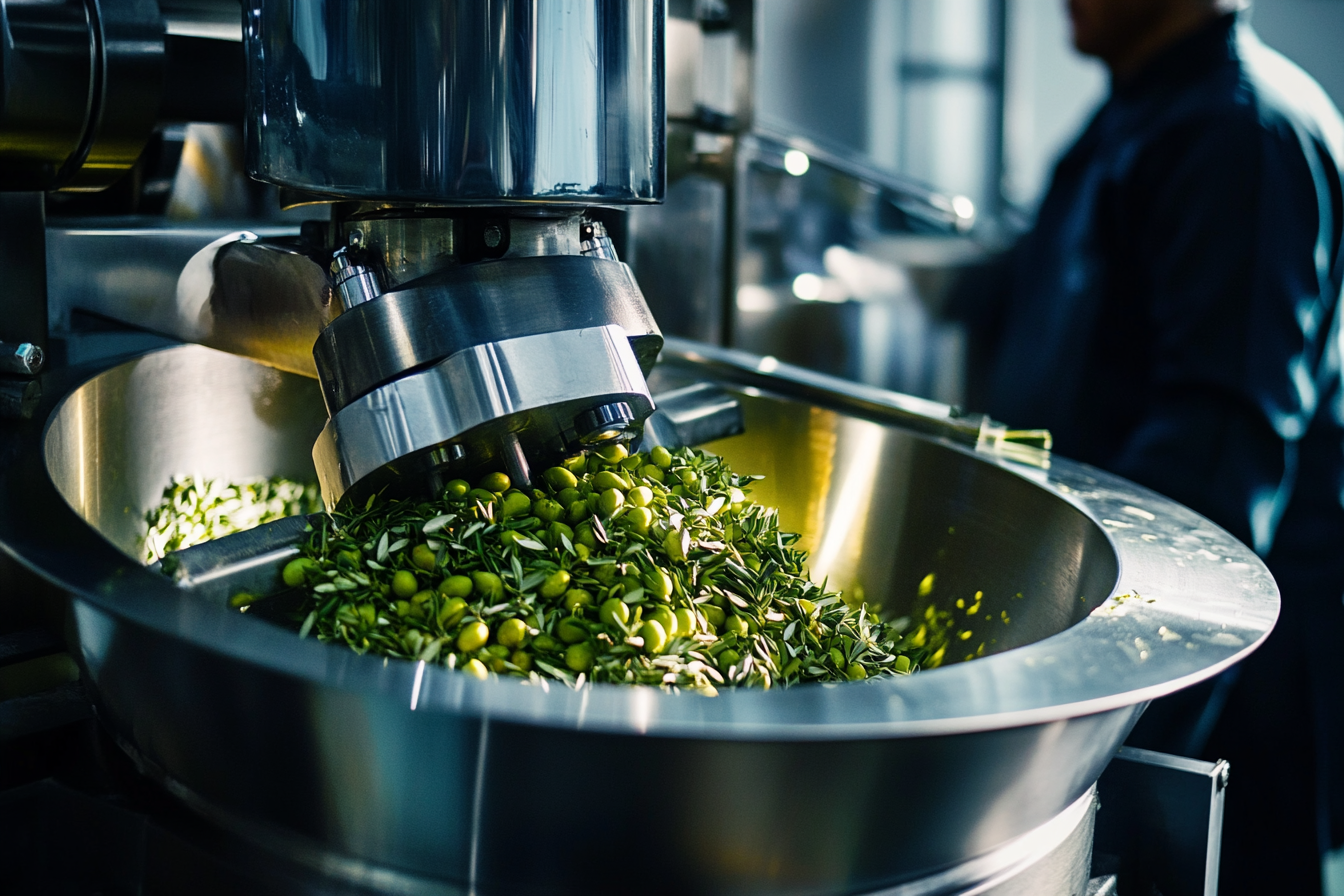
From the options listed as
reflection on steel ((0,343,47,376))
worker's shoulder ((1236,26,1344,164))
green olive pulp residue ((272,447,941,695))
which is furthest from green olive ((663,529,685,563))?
worker's shoulder ((1236,26,1344,164))

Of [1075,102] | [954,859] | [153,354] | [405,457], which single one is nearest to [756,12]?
[153,354]

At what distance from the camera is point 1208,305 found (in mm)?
1292

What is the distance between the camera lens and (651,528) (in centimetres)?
51

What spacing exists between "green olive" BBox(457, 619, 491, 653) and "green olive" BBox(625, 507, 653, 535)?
99 millimetres

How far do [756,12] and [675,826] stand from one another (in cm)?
100

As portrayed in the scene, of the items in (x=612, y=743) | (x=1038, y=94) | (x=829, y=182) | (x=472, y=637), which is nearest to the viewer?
(x=612, y=743)

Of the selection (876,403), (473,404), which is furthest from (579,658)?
(876,403)

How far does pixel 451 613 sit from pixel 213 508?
0.33 meters

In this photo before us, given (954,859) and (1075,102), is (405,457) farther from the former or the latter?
(1075,102)

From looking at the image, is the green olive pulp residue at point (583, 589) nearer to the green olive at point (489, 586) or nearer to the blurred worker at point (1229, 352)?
the green olive at point (489, 586)

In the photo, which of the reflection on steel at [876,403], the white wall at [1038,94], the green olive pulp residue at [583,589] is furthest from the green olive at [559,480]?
the white wall at [1038,94]

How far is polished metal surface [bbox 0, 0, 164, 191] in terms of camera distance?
550mm

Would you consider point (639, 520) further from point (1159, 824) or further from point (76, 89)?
point (76, 89)

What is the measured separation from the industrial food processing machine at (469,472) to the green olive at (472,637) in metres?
0.08
